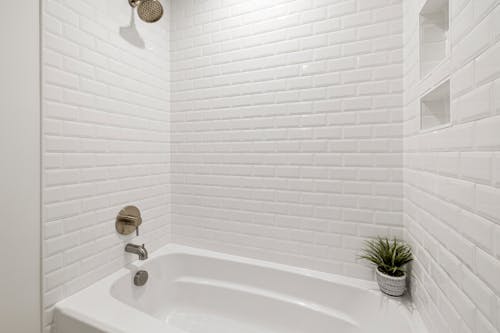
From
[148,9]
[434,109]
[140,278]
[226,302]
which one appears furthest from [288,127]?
[140,278]

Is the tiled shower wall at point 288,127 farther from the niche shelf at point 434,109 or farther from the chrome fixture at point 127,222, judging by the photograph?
the chrome fixture at point 127,222

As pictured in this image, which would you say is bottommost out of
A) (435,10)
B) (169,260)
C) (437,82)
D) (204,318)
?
(204,318)

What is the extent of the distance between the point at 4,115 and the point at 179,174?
3.38 feet

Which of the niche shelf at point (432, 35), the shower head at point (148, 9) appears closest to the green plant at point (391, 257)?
the niche shelf at point (432, 35)

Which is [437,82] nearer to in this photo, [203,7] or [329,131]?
[329,131]

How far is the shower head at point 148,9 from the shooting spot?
4.45ft

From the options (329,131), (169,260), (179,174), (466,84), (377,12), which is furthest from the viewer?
(179,174)

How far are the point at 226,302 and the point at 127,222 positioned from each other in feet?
2.78

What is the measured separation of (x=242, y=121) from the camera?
5.21 ft

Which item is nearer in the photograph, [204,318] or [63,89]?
[63,89]

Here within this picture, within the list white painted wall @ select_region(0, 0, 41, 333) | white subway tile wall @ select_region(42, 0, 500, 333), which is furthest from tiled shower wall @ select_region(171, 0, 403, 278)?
white painted wall @ select_region(0, 0, 41, 333)

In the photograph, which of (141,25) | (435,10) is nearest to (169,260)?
(141,25)

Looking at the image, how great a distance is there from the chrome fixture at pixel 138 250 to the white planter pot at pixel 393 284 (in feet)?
4.40

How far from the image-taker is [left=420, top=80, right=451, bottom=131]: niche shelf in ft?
2.88
